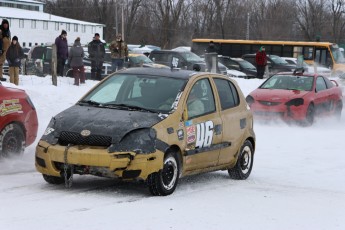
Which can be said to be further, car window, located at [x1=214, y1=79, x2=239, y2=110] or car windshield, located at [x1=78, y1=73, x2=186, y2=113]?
car window, located at [x1=214, y1=79, x2=239, y2=110]

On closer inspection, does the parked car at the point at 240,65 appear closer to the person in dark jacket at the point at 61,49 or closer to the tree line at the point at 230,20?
the person in dark jacket at the point at 61,49

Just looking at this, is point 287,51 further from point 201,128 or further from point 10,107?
point 201,128

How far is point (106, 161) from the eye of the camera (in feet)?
24.3

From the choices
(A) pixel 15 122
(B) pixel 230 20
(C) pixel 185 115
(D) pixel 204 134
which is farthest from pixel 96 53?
(B) pixel 230 20

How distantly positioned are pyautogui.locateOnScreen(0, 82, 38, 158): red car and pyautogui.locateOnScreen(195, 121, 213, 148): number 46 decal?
3000 mm

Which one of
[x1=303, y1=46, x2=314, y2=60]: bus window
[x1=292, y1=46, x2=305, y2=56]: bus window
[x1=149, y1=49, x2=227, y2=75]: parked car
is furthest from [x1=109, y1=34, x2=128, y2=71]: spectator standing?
[x1=292, y1=46, x2=305, y2=56]: bus window

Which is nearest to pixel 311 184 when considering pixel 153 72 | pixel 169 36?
pixel 153 72

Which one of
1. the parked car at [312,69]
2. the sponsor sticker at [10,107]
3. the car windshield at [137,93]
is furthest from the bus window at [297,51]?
the car windshield at [137,93]

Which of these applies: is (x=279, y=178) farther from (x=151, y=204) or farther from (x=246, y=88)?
(x=246, y=88)

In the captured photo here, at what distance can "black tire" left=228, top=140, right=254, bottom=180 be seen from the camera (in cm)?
961

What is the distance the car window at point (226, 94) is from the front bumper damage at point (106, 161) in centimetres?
192

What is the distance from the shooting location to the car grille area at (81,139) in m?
7.53

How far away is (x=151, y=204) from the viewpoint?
7242 mm

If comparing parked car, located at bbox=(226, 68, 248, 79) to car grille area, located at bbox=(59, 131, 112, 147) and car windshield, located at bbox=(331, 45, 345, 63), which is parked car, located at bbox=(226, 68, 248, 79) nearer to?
car windshield, located at bbox=(331, 45, 345, 63)
